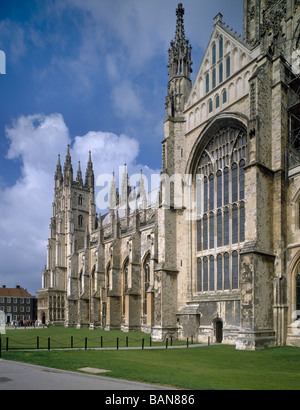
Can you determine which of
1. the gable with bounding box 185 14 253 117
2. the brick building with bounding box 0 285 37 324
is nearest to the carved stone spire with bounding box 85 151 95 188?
the brick building with bounding box 0 285 37 324

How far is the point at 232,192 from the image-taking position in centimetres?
2623

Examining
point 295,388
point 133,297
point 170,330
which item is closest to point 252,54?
point 170,330

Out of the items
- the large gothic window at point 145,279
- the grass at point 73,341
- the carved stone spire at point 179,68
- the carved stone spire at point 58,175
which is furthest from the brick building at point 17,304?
the carved stone spire at point 179,68

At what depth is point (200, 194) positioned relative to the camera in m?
29.0

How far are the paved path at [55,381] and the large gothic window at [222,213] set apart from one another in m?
15.6

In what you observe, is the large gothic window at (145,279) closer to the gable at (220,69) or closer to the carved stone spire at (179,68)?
the carved stone spire at (179,68)

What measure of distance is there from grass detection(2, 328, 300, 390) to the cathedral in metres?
3.14

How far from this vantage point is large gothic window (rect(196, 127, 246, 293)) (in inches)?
1002

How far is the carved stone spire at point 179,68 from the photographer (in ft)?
103

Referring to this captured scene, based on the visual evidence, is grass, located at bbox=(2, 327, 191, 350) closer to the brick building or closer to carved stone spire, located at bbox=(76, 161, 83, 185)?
carved stone spire, located at bbox=(76, 161, 83, 185)

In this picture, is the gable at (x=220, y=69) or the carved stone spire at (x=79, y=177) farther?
the carved stone spire at (x=79, y=177)

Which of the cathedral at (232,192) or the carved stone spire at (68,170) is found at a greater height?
the carved stone spire at (68,170)

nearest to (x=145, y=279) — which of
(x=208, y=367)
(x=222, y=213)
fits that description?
(x=222, y=213)
